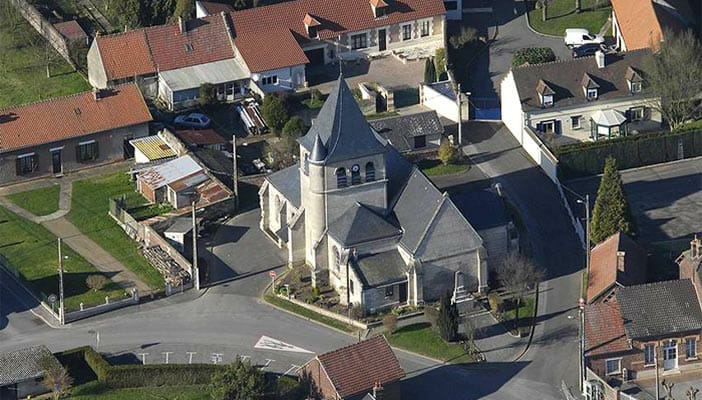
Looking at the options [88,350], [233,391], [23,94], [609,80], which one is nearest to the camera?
[233,391]

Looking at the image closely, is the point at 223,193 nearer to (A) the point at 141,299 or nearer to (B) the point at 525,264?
(A) the point at 141,299

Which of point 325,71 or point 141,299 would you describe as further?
point 325,71

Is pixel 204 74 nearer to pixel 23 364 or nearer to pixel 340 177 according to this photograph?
pixel 340 177

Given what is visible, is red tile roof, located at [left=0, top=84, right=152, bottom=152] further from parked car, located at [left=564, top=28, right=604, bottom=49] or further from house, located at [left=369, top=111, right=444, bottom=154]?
parked car, located at [left=564, top=28, right=604, bottom=49]

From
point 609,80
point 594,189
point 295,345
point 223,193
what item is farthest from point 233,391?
point 609,80

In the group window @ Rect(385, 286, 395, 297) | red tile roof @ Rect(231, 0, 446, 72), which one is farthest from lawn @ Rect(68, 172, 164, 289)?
red tile roof @ Rect(231, 0, 446, 72)

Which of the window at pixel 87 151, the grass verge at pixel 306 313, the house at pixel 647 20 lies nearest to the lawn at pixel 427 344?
the grass verge at pixel 306 313

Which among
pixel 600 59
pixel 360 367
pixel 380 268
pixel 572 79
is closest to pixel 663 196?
pixel 572 79

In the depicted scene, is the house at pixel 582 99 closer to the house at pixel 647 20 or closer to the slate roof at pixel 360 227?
the house at pixel 647 20
